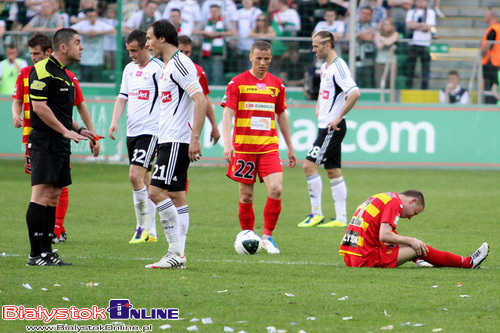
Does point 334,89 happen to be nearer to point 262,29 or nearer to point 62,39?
point 62,39

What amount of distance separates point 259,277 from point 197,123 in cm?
142

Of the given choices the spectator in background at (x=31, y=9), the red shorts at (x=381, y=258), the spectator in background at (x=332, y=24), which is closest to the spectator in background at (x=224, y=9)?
the spectator in background at (x=332, y=24)

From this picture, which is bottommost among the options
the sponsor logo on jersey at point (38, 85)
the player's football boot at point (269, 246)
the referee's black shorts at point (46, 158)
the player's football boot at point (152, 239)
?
the player's football boot at point (152, 239)

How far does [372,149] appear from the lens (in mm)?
19219

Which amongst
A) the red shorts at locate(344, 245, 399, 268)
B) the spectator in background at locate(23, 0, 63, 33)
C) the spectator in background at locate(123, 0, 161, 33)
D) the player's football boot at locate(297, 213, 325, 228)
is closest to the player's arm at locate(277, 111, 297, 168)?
the red shorts at locate(344, 245, 399, 268)

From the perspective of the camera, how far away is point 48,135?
760 centimetres

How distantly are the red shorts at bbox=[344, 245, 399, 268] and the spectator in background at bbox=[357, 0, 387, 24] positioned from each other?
14.0 meters

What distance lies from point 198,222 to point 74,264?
12.3 ft

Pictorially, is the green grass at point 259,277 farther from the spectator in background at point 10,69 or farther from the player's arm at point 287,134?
the spectator in background at point 10,69

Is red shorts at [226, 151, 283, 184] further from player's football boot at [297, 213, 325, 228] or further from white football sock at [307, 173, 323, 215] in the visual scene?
white football sock at [307, 173, 323, 215]

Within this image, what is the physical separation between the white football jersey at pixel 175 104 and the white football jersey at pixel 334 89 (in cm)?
431

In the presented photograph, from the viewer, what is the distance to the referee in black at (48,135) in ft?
24.7

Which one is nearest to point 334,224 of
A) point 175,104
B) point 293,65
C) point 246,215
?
point 246,215

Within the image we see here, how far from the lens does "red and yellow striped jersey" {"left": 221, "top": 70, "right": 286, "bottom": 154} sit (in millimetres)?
9023
